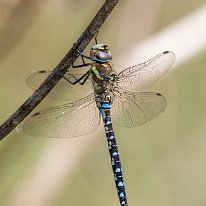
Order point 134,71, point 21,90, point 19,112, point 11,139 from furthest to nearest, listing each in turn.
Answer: point 21,90 < point 11,139 < point 134,71 < point 19,112

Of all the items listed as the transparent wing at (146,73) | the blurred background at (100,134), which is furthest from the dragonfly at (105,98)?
the blurred background at (100,134)

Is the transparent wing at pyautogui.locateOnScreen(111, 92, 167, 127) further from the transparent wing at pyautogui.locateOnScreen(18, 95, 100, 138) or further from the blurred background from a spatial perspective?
the blurred background

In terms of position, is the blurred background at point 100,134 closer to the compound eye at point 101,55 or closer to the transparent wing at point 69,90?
the transparent wing at point 69,90

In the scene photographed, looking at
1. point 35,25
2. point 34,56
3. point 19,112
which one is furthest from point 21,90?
point 19,112

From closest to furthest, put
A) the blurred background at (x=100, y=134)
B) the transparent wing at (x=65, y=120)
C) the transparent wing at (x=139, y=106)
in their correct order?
the transparent wing at (x=65, y=120), the transparent wing at (x=139, y=106), the blurred background at (x=100, y=134)

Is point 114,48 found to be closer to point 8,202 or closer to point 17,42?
point 17,42
